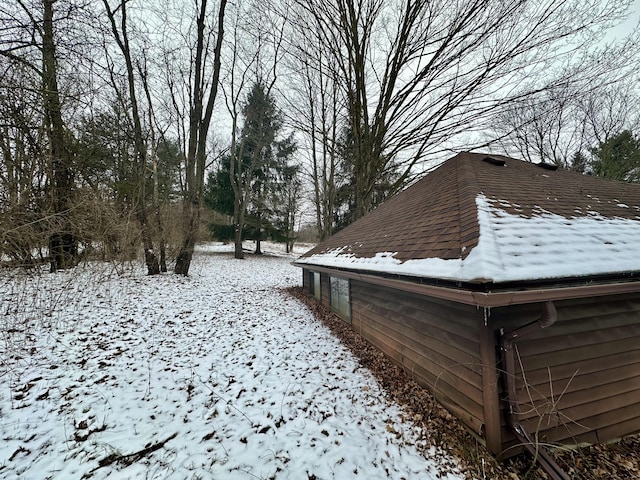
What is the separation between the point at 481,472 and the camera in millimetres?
2379

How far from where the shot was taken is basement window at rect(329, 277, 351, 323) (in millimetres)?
6445

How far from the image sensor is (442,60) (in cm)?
740

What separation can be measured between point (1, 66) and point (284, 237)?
17.8 m

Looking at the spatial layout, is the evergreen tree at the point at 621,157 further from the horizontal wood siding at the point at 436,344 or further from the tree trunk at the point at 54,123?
the tree trunk at the point at 54,123

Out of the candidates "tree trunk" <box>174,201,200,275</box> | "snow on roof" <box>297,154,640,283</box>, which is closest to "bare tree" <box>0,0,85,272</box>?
"tree trunk" <box>174,201,200,275</box>

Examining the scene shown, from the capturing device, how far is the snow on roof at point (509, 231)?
245 cm

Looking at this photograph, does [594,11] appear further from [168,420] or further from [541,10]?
[168,420]

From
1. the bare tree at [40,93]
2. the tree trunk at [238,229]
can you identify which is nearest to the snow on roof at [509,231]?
the bare tree at [40,93]

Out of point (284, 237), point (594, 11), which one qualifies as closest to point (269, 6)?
point (594, 11)

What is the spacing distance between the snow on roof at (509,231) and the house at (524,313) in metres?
0.02

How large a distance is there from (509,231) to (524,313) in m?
0.94

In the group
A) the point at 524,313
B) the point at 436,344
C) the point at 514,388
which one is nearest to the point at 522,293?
the point at 524,313

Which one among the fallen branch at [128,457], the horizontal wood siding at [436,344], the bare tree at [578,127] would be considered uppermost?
the bare tree at [578,127]

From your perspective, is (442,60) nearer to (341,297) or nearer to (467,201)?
(467,201)
